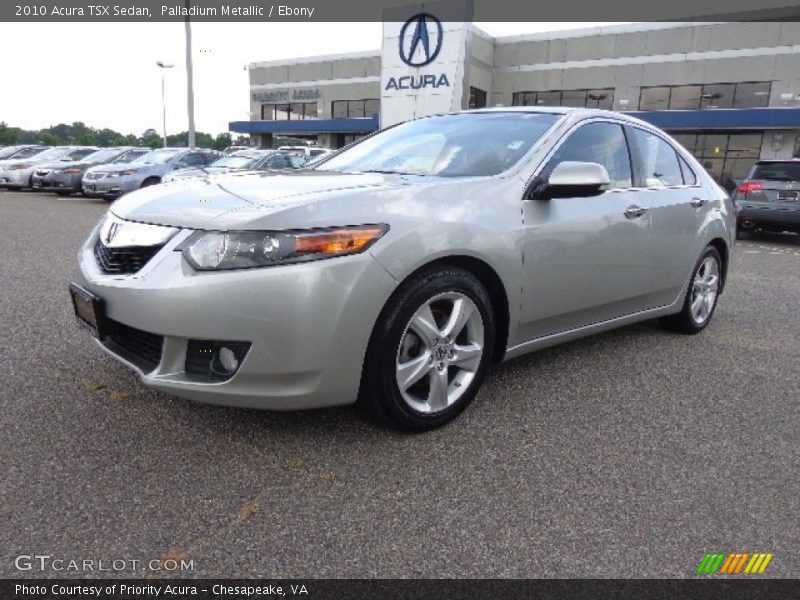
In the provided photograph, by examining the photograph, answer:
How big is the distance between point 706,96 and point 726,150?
12.5 feet

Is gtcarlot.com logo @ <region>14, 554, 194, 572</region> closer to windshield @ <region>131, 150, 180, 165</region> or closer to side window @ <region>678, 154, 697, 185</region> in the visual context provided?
side window @ <region>678, 154, 697, 185</region>

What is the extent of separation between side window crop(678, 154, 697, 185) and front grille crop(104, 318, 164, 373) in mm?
3597

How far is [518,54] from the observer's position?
3994cm

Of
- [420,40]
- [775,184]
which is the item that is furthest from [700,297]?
[420,40]

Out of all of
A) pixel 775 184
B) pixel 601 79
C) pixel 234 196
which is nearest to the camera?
pixel 234 196

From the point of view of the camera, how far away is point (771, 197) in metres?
10.9

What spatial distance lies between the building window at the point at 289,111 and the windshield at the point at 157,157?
32.5 meters

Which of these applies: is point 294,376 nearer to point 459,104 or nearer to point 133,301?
point 133,301

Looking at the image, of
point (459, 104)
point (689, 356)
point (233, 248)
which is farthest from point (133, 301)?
point (459, 104)

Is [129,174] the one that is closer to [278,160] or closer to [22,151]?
[278,160]

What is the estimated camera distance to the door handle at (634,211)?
3.61 meters

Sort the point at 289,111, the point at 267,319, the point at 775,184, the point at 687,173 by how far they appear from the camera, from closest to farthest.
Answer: the point at 267,319 → the point at 687,173 → the point at 775,184 → the point at 289,111

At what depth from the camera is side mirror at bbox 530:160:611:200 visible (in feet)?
9.91

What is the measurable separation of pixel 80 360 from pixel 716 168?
36.1m
